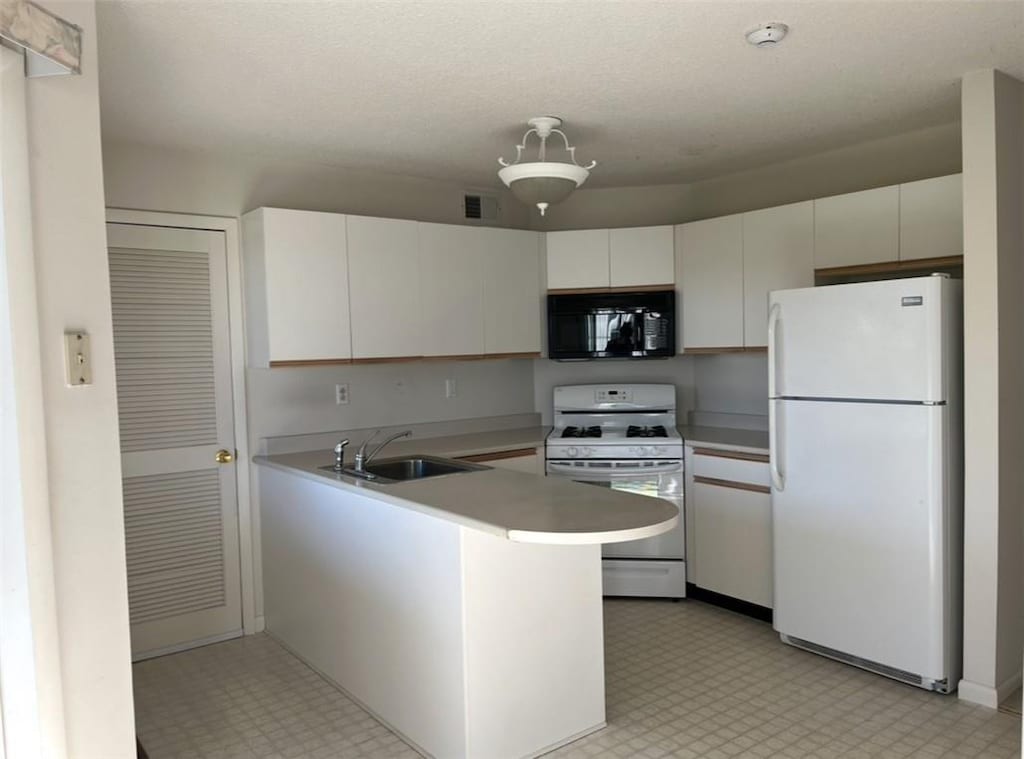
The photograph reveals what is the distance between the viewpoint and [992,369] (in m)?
2.79

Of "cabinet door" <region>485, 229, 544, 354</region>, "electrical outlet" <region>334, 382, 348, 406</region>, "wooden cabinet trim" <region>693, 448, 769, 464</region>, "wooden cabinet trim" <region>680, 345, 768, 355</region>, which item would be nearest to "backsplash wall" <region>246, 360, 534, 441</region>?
"electrical outlet" <region>334, 382, 348, 406</region>

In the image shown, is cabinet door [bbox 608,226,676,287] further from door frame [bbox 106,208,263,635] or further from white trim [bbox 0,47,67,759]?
white trim [bbox 0,47,67,759]

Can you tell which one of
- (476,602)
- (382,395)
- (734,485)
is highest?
(382,395)

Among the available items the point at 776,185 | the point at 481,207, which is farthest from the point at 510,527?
the point at 776,185

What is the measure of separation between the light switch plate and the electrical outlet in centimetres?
217

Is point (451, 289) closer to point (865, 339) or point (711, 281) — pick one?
point (711, 281)

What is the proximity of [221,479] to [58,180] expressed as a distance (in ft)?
7.13

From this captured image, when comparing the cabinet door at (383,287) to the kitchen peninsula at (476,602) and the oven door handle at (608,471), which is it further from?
the oven door handle at (608,471)

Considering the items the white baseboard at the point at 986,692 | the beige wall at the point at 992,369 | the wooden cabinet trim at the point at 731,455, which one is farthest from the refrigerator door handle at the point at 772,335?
the white baseboard at the point at 986,692

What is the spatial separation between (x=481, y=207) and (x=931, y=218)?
2.43 m

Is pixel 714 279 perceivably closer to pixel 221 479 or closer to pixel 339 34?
pixel 339 34

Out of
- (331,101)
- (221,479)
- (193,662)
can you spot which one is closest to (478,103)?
(331,101)

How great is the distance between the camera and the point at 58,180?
1855mm

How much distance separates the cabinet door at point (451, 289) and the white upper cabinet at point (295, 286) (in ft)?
1.53
